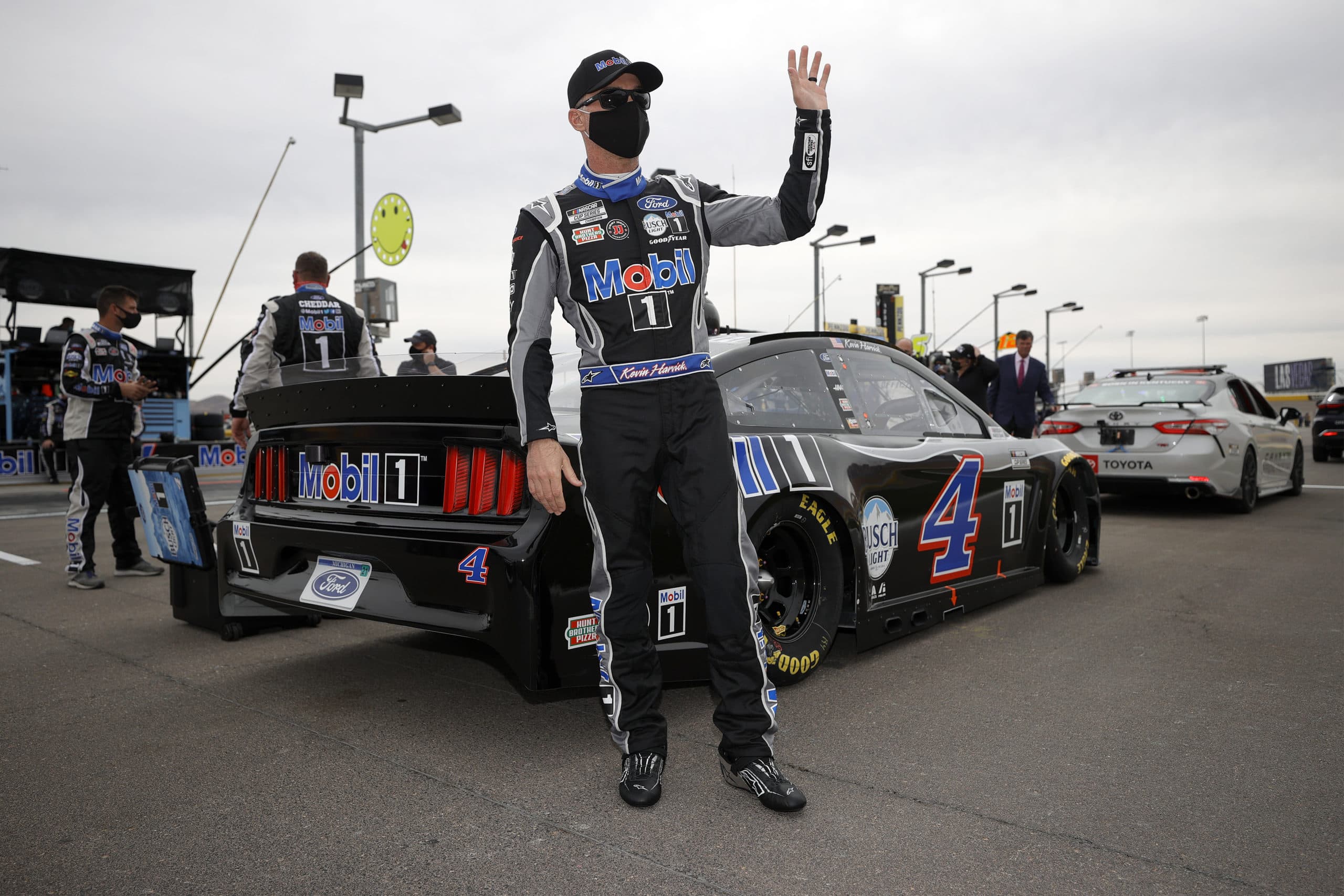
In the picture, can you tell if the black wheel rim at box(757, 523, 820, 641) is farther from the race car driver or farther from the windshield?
the windshield

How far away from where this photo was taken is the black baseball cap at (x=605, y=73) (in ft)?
8.21

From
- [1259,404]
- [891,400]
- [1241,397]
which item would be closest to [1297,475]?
[1259,404]

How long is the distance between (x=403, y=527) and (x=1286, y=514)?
841cm

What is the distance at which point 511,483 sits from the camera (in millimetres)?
2738

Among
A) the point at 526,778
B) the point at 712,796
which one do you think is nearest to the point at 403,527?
the point at 526,778

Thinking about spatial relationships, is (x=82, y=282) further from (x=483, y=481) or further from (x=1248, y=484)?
(x=1248, y=484)

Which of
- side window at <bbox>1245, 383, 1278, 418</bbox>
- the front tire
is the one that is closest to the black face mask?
the front tire

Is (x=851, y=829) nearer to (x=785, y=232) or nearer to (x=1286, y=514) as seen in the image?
(x=785, y=232)

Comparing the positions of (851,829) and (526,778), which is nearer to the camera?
(851,829)

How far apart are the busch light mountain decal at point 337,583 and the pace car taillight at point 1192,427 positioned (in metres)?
7.50

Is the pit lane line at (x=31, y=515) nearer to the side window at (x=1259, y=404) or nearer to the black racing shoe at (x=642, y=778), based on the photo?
the black racing shoe at (x=642, y=778)

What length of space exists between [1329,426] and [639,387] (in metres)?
16.8

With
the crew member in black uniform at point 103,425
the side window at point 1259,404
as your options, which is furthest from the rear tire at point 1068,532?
the crew member in black uniform at point 103,425

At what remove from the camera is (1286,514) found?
850 centimetres
